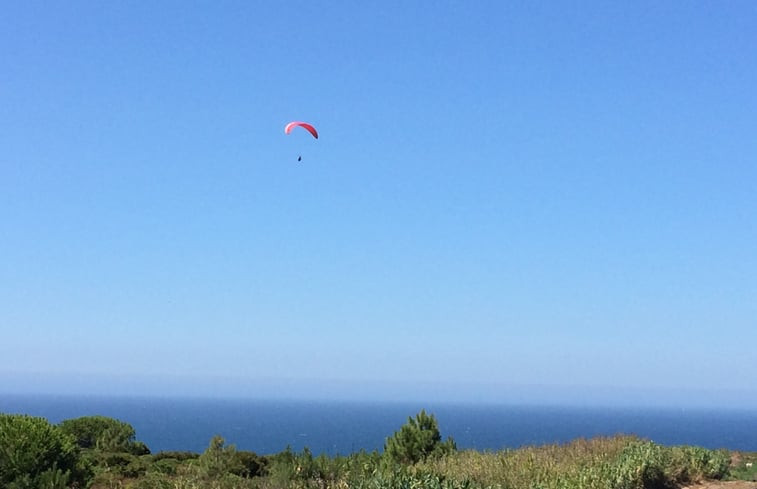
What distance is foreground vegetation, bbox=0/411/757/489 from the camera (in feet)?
37.8

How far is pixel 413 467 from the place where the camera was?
13742 mm

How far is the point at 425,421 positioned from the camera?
20.1 meters

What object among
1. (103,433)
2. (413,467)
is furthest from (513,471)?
(103,433)

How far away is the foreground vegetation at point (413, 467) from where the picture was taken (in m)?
11.5

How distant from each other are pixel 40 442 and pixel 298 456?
16.7 ft

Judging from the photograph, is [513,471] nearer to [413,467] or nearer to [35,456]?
[413,467]

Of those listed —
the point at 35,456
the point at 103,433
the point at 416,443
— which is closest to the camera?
the point at 35,456

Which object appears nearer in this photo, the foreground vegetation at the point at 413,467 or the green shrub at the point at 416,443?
the foreground vegetation at the point at 413,467

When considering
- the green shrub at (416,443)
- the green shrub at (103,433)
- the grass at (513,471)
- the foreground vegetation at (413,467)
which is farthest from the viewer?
the green shrub at (103,433)

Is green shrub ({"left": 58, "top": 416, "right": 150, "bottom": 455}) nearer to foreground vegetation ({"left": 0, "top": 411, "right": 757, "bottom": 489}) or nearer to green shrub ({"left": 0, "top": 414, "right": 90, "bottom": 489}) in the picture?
foreground vegetation ({"left": 0, "top": 411, "right": 757, "bottom": 489})

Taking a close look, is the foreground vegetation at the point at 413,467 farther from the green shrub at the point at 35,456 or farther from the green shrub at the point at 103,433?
the green shrub at the point at 103,433

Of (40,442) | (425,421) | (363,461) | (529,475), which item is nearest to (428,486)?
(529,475)

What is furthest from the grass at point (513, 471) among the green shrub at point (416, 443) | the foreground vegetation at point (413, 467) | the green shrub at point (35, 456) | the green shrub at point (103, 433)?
the green shrub at point (103, 433)

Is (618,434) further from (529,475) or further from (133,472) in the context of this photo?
(133,472)
